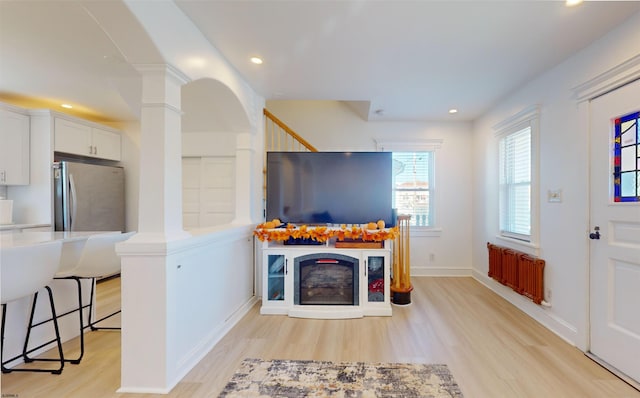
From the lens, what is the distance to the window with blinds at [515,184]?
3127mm

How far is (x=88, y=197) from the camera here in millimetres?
3922

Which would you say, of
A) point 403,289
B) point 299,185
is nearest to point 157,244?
point 299,185

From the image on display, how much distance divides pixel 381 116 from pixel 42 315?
418cm

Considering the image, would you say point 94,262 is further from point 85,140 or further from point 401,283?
point 401,283

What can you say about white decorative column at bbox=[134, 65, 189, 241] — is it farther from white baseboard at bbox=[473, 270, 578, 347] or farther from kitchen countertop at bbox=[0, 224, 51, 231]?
white baseboard at bbox=[473, 270, 578, 347]

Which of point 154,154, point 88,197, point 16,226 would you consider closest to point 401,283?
point 154,154

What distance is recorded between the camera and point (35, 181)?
143 inches

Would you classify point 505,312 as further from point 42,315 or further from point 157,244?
point 42,315

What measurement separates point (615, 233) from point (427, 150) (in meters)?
2.56

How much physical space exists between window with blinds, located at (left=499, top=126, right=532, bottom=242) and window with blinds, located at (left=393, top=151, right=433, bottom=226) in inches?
40.1

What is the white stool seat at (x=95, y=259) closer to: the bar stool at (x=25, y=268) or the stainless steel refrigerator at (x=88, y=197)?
the bar stool at (x=25, y=268)

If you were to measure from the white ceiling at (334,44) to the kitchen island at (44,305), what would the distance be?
4.55ft

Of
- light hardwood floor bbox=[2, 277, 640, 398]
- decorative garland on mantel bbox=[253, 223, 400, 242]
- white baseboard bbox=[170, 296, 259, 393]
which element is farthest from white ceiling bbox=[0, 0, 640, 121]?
light hardwood floor bbox=[2, 277, 640, 398]

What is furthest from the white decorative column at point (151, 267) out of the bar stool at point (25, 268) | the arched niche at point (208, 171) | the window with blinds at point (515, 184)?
the window with blinds at point (515, 184)
